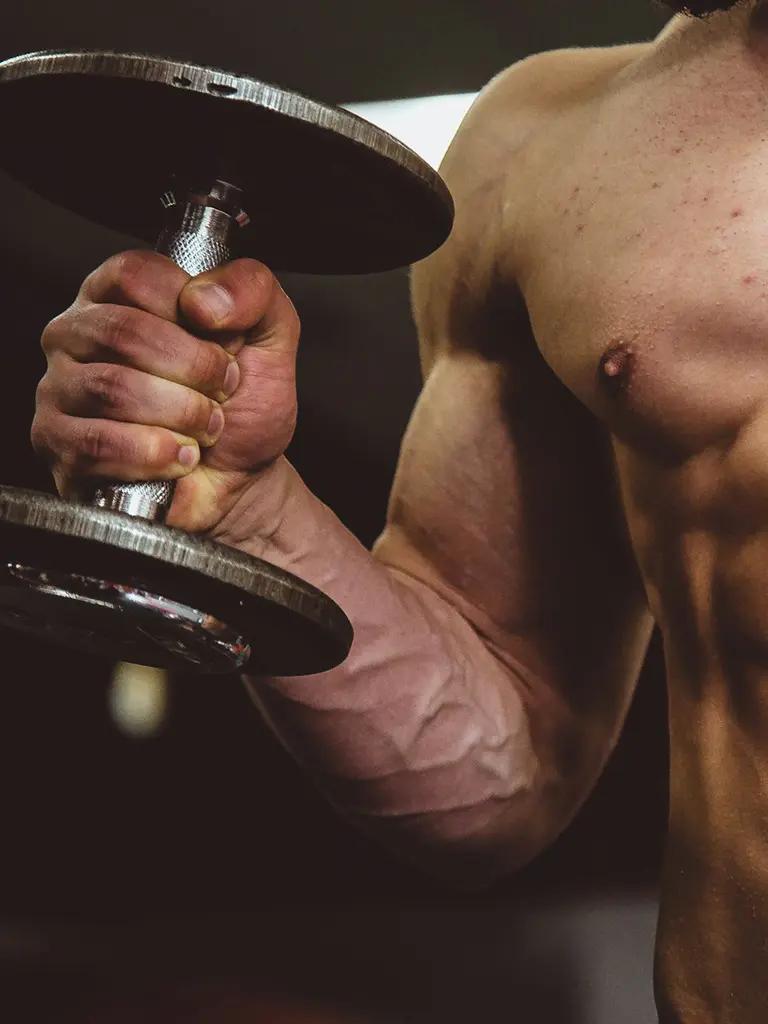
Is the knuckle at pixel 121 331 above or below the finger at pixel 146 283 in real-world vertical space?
below

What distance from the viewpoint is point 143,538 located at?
1.51 ft

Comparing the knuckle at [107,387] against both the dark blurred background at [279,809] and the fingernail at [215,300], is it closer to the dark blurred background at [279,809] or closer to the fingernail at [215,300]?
the fingernail at [215,300]

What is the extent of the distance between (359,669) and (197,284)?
366mm

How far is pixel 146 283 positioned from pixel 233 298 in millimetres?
46

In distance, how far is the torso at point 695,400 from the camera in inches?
26.2

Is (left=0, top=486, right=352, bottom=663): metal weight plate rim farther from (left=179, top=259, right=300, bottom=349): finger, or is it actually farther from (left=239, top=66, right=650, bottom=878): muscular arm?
(left=239, top=66, right=650, bottom=878): muscular arm

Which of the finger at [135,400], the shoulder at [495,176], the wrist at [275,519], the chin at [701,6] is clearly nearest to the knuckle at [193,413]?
the finger at [135,400]

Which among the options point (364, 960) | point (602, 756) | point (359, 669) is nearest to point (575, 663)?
point (602, 756)

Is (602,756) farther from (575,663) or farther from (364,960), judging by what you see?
(364,960)

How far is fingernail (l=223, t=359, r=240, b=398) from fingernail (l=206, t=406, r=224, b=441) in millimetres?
13

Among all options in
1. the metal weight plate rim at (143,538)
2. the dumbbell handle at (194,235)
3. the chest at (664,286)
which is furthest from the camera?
the chest at (664,286)

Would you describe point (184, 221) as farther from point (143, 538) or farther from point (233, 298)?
point (143, 538)

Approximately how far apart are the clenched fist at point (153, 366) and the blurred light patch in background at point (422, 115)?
162cm

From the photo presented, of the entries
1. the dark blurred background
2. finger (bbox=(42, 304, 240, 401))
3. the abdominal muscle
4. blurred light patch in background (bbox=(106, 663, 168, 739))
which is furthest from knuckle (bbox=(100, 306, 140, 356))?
blurred light patch in background (bbox=(106, 663, 168, 739))
